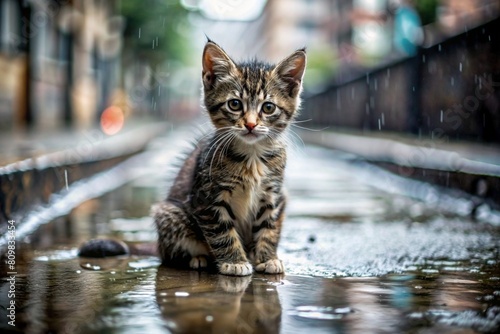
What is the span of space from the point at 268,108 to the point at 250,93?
0.15 metres

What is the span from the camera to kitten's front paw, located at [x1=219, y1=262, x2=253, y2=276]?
12.5 feet

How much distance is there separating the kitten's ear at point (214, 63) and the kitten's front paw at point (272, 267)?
3.79ft

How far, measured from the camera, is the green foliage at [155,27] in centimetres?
3412

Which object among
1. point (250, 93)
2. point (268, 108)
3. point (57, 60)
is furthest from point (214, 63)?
point (57, 60)

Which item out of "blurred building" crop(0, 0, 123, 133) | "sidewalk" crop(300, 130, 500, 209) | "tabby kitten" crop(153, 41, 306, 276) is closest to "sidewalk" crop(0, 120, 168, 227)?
"tabby kitten" crop(153, 41, 306, 276)

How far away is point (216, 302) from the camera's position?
304cm

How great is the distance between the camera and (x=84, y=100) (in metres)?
26.4

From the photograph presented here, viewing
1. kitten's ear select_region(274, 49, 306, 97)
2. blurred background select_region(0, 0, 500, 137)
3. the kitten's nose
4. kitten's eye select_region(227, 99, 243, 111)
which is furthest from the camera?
blurred background select_region(0, 0, 500, 137)

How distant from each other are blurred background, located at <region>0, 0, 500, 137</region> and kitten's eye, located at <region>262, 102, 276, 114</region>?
62 cm

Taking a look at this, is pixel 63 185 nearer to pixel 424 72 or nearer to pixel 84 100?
pixel 424 72

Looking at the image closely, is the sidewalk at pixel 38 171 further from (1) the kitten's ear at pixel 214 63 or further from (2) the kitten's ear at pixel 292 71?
(2) the kitten's ear at pixel 292 71

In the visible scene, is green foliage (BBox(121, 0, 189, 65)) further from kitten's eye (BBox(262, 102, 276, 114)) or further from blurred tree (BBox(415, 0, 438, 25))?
kitten's eye (BBox(262, 102, 276, 114))

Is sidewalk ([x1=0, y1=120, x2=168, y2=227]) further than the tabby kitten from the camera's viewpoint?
Yes

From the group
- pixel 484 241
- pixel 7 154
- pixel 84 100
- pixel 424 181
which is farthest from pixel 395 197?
pixel 84 100
